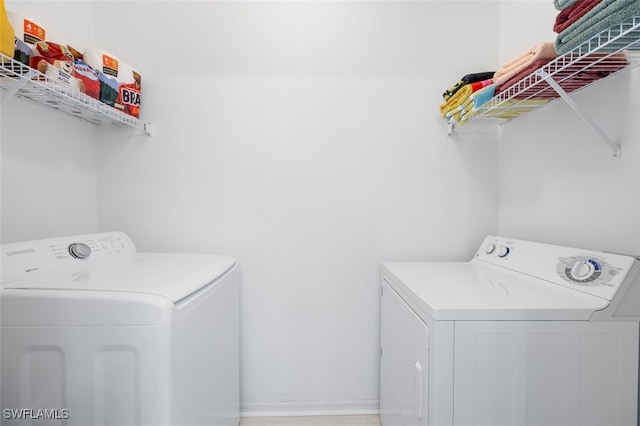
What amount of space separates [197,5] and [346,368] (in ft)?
7.52

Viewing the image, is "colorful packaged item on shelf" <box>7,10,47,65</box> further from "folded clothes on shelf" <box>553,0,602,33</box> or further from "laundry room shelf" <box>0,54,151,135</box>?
"folded clothes on shelf" <box>553,0,602,33</box>

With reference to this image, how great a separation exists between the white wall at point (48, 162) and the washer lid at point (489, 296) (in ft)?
5.40

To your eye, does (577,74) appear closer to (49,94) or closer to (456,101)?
(456,101)

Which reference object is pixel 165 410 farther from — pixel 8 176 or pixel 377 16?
pixel 377 16

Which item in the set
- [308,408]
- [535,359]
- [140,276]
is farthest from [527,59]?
[308,408]

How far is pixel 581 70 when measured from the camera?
98cm

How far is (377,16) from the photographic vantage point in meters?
1.65

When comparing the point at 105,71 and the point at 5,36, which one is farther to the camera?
the point at 105,71

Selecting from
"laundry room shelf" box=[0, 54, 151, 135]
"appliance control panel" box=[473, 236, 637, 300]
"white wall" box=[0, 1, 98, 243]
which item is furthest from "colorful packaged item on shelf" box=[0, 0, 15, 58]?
"appliance control panel" box=[473, 236, 637, 300]

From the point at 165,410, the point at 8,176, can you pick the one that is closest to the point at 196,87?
the point at 8,176

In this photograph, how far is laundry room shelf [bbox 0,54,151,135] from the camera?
98cm

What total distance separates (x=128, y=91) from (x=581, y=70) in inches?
78.6

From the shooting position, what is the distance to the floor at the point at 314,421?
159cm

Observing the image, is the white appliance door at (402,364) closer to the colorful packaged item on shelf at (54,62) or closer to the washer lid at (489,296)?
the washer lid at (489,296)
